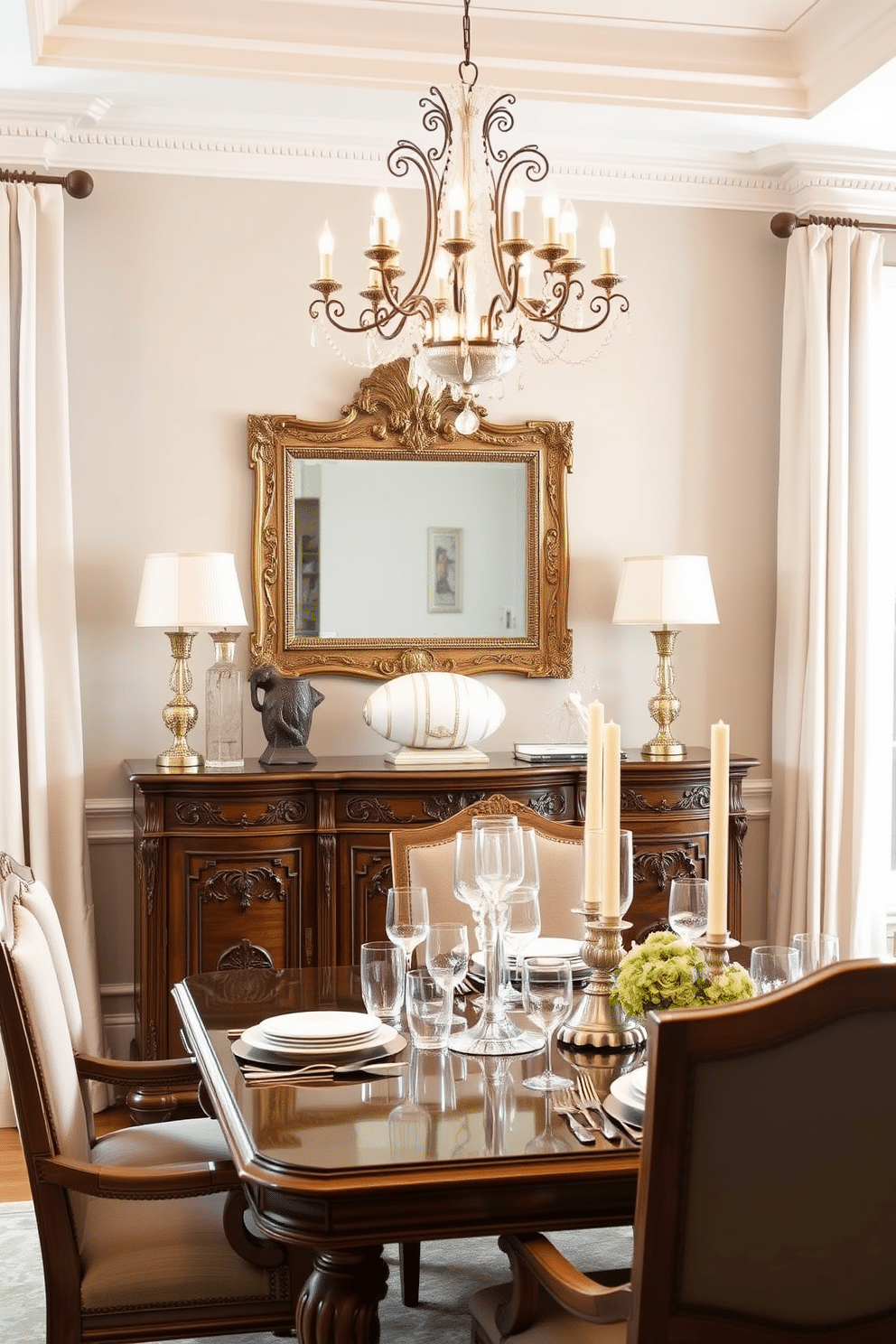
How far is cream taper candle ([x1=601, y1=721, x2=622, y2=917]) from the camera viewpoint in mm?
2094

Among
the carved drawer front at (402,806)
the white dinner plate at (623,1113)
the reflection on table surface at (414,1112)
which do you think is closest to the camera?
the reflection on table surface at (414,1112)

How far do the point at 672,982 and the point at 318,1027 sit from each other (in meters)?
0.59

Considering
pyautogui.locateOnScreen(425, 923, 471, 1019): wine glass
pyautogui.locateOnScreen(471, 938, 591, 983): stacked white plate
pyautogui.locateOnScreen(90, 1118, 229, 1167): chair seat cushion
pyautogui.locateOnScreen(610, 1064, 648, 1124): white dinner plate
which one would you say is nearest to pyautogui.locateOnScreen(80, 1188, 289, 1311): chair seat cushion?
pyautogui.locateOnScreen(90, 1118, 229, 1167): chair seat cushion

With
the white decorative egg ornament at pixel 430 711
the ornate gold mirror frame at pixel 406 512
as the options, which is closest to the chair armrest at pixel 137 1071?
the white decorative egg ornament at pixel 430 711

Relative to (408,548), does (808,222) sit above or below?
above

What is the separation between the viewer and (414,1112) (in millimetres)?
1915

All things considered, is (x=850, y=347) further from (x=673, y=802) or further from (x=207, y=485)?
(x=207, y=485)

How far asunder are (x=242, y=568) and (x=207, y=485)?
29cm

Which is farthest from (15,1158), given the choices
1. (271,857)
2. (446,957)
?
(446,957)

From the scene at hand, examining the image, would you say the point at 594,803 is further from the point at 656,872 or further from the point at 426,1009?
the point at 656,872

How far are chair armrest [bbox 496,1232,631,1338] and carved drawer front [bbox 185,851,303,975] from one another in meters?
1.90

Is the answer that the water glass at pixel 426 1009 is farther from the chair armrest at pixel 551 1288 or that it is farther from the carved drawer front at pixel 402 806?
the carved drawer front at pixel 402 806

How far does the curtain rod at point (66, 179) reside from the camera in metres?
4.12

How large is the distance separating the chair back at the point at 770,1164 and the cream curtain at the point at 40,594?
115 inches
